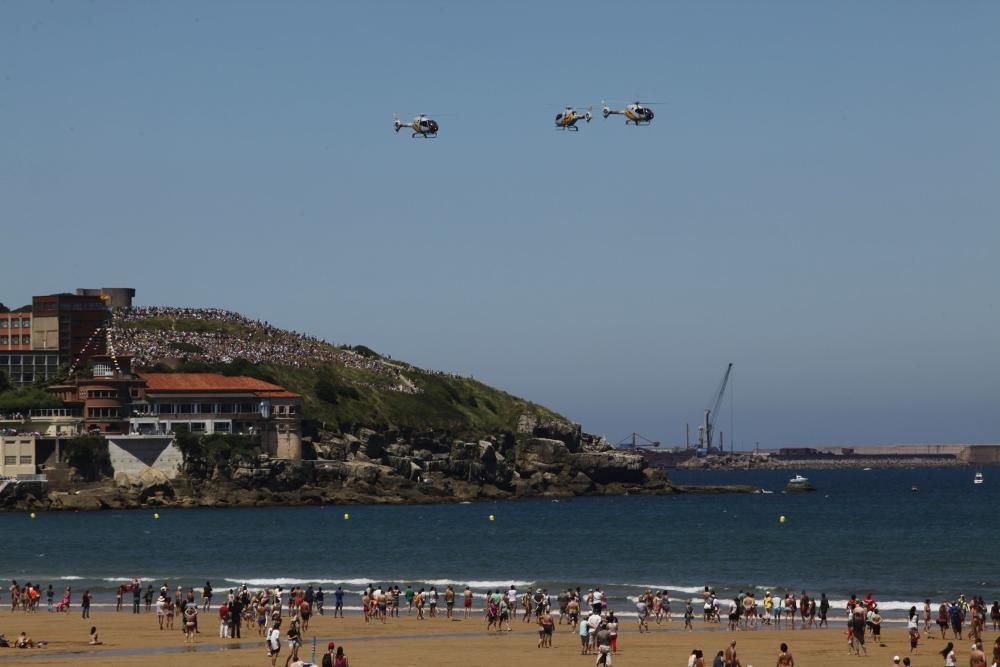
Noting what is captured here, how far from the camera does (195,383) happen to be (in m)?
195

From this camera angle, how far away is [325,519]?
16225cm

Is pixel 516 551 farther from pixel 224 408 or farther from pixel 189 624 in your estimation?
pixel 224 408

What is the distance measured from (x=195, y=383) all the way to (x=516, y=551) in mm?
84278

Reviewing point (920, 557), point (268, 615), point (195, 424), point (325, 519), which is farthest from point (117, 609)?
point (195, 424)

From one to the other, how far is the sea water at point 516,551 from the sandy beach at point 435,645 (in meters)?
12.9

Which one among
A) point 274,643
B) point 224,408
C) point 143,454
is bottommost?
point 274,643

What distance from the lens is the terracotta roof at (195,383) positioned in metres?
191

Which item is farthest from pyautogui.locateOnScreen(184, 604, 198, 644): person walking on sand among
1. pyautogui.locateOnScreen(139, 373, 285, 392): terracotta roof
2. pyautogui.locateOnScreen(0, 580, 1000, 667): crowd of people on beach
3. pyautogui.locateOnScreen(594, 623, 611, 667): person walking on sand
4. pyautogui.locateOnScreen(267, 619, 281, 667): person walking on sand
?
pyautogui.locateOnScreen(139, 373, 285, 392): terracotta roof

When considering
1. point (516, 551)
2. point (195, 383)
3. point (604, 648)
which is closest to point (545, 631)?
Result: point (604, 648)

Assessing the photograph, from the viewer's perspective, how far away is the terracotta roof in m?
191

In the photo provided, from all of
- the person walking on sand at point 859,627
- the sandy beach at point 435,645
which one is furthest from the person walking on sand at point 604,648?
the person walking on sand at point 859,627

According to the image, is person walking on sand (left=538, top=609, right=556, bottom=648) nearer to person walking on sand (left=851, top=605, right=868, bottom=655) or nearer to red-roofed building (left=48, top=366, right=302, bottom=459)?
person walking on sand (left=851, top=605, right=868, bottom=655)

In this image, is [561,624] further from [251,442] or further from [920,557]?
[251,442]

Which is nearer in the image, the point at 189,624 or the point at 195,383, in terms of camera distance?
the point at 189,624
